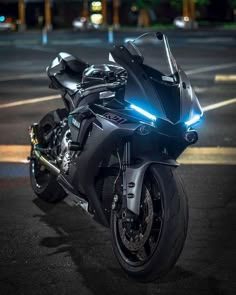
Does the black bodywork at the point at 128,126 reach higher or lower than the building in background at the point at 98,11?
higher

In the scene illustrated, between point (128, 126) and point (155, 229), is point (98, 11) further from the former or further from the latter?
point (155, 229)

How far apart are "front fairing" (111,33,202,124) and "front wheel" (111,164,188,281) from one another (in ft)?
1.22

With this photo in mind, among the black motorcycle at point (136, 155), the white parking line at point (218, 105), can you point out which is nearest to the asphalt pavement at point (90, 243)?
the black motorcycle at point (136, 155)

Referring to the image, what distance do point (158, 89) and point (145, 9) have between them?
75.9 m

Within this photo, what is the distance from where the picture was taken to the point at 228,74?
73.5 feet

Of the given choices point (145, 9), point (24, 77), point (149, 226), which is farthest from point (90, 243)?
point (145, 9)

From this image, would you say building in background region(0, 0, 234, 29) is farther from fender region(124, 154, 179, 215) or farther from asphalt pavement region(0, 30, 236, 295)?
fender region(124, 154, 179, 215)

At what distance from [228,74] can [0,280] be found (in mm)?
16942

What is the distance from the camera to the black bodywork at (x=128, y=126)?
6000 millimetres

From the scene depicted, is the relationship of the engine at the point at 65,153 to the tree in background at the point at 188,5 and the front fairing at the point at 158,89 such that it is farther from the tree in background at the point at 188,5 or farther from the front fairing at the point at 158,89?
the tree in background at the point at 188,5

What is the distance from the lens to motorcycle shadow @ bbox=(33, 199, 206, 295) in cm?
594

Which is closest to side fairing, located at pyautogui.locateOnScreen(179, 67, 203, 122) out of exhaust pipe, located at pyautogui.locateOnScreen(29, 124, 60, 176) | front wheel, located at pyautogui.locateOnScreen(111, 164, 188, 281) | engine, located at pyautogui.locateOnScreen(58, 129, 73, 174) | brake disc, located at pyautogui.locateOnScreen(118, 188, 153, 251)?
front wheel, located at pyautogui.locateOnScreen(111, 164, 188, 281)

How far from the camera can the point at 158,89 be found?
6160 millimetres

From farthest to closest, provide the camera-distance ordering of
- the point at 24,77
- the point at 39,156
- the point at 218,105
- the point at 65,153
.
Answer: the point at 24,77
the point at 218,105
the point at 39,156
the point at 65,153
